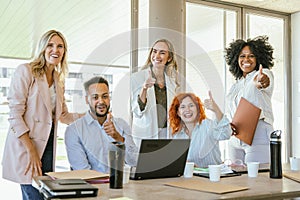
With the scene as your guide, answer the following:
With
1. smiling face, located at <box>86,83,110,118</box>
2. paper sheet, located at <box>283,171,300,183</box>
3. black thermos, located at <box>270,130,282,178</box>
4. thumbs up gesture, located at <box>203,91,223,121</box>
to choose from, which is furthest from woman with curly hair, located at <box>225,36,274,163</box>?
smiling face, located at <box>86,83,110,118</box>

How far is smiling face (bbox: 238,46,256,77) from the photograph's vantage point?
294cm

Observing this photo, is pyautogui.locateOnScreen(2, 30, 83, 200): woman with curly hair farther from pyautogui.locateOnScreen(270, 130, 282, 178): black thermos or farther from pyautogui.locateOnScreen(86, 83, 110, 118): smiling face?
pyautogui.locateOnScreen(270, 130, 282, 178): black thermos

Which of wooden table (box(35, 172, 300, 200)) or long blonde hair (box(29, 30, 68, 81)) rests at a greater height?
long blonde hair (box(29, 30, 68, 81))

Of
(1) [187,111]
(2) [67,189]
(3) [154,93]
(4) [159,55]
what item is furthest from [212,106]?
(2) [67,189]

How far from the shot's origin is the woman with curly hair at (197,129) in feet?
7.28

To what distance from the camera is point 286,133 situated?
193 inches

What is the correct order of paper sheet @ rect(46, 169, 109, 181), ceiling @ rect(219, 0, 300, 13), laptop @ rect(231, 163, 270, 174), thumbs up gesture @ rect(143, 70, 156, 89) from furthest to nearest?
ceiling @ rect(219, 0, 300, 13) → thumbs up gesture @ rect(143, 70, 156, 89) → laptop @ rect(231, 163, 270, 174) → paper sheet @ rect(46, 169, 109, 181)

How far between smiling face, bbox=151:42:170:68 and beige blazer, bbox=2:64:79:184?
0.72 m

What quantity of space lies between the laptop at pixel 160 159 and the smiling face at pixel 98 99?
1.90 feet

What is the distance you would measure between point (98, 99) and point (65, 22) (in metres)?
1.53

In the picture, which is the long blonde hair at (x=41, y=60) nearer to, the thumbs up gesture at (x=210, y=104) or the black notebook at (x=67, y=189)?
the thumbs up gesture at (x=210, y=104)

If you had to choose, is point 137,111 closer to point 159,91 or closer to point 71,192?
point 159,91

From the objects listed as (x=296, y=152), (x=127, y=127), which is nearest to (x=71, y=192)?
(x=127, y=127)

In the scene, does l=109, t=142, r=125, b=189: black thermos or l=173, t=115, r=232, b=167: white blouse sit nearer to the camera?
l=109, t=142, r=125, b=189: black thermos
